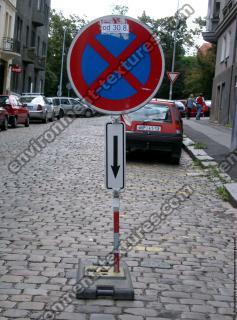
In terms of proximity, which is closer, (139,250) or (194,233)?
(139,250)

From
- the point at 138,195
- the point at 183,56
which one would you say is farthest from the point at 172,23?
the point at 138,195

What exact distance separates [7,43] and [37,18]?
11.0m

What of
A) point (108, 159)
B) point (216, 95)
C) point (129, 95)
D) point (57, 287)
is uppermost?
point (216, 95)

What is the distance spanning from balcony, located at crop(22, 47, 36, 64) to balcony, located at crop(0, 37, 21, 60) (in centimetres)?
466

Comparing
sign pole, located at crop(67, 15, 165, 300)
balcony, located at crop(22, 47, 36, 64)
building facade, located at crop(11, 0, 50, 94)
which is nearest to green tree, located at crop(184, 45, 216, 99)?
building facade, located at crop(11, 0, 50, 94)

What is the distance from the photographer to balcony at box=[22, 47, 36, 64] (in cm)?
4925

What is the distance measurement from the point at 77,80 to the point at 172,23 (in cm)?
7594

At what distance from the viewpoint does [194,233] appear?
23.6ft

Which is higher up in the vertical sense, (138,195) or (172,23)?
(172,23)

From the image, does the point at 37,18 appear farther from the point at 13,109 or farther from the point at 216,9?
the point at 13,109

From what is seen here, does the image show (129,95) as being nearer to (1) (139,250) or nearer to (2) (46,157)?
(1) (139,250)

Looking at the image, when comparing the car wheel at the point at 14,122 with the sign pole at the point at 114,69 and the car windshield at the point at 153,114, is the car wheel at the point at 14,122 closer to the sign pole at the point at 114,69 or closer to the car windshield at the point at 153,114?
the car windshield at the point at 153,114

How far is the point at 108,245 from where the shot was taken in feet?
21.0

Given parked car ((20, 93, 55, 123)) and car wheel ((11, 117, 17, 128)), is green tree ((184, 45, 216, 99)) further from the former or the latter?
car wheel ((11, 117, 17, 128))
